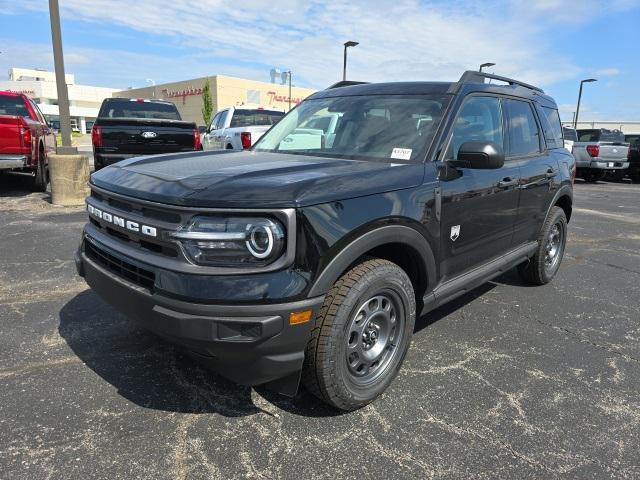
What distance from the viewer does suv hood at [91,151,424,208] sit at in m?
2.18

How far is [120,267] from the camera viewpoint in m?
2.53

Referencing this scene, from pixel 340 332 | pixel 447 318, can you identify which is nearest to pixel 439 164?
pixel 340 332

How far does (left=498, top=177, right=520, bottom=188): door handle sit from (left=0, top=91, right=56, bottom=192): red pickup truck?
312 inches

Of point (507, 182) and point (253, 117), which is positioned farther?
point (253, 117)

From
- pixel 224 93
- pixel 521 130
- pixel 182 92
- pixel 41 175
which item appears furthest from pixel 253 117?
pixel 182 92

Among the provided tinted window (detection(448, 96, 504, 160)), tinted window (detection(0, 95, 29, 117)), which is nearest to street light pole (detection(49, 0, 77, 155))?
tinted window (detection(0, 95, 29, 117))

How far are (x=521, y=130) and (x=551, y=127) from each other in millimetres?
937

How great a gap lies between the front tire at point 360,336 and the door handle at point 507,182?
1.38 m

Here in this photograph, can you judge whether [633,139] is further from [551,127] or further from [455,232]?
[455,232]

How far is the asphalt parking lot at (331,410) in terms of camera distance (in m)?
2.26

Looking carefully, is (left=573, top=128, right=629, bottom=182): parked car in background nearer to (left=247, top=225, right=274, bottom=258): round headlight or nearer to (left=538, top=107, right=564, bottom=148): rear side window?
(left=538, top=107, right=564, bottom=148): rear side window

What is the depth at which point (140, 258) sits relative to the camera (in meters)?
2.34

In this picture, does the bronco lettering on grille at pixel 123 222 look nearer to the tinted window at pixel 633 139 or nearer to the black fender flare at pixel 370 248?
the black fender flare at pixel 370 248

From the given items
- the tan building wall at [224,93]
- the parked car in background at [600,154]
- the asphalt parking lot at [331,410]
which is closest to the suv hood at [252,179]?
the asphalt parking lot at [331,410]
